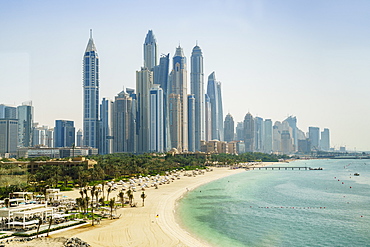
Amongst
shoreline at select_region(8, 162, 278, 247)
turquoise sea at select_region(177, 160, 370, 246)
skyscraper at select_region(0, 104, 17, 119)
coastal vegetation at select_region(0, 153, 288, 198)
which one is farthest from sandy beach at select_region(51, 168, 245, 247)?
skyscraper at select_region(0, 104, 17, 119)

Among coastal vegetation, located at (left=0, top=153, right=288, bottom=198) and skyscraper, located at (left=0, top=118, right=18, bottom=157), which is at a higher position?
skyscraper, located at (left=0, top=118, right=18, bottom=157)

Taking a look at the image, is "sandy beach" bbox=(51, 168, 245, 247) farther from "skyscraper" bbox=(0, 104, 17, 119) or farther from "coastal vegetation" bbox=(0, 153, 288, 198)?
"skyscraper" bbox=(0, 104, 17, 119)

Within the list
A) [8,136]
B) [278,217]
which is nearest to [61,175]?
[8,136]

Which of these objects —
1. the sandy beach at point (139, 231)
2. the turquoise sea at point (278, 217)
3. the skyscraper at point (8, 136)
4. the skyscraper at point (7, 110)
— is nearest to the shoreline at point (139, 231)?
the sandy beach at point (139, 231)

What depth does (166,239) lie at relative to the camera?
37719 millimetres

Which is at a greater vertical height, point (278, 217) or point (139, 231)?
point (139, 231)

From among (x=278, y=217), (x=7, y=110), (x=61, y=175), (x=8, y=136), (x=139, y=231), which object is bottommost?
(x=278, y=217)

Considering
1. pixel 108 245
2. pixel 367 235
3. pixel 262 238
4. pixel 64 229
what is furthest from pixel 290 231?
pixel 64 229

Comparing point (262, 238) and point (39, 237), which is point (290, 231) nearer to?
point (262, 238)

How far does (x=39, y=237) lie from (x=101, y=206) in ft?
59.5

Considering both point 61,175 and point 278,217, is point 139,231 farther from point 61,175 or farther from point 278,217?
point 61,175

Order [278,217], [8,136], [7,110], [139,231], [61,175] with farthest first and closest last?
[8,136] < [7,110] < [61,175] < [278,217] < [139,231]

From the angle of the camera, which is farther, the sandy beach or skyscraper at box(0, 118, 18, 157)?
skyscraper at box(0, 118, 18, 157)

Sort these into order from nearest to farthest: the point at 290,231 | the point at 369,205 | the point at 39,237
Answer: the point at 39,237, the point at 290,231, the point at 369,205
